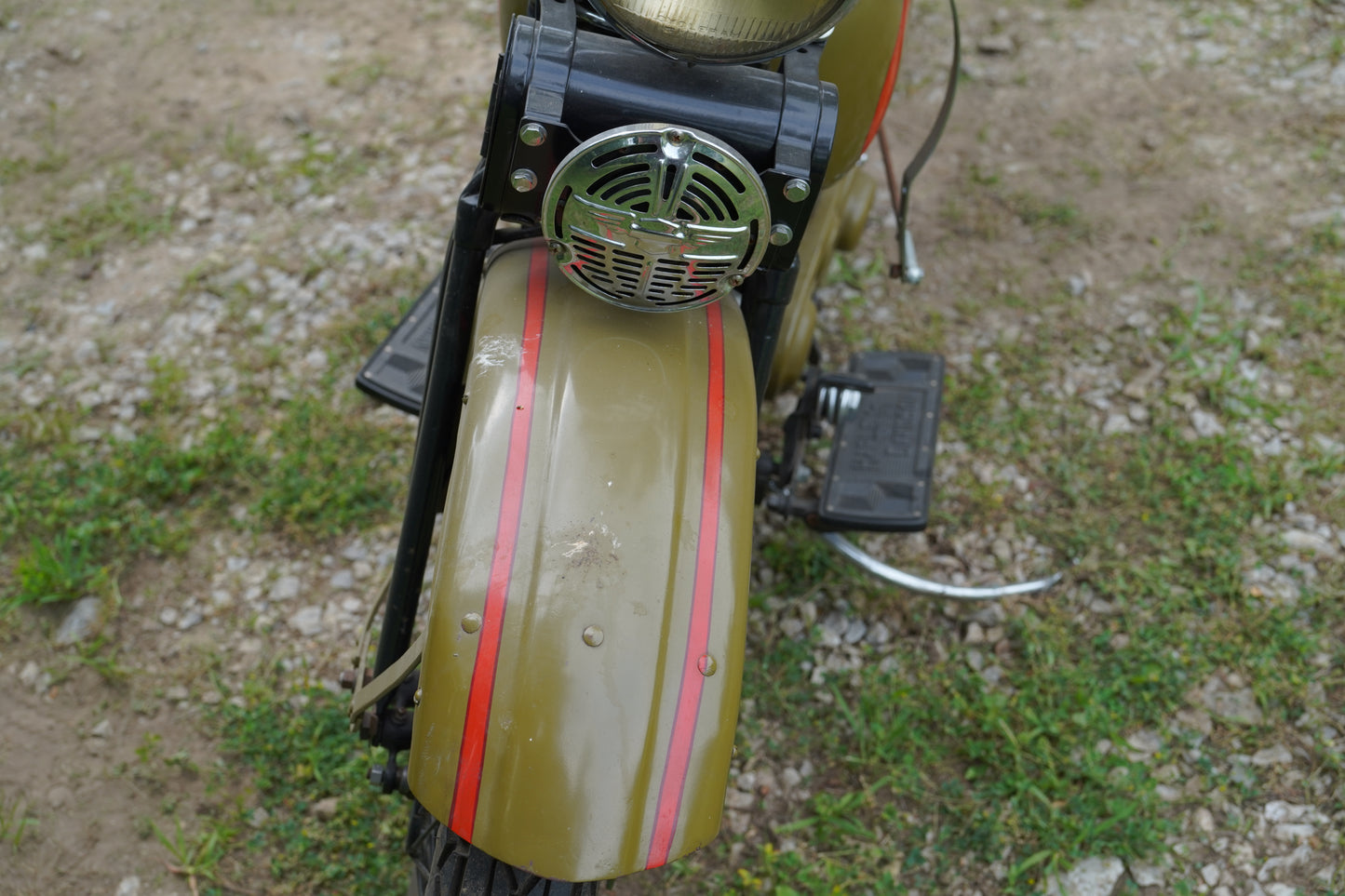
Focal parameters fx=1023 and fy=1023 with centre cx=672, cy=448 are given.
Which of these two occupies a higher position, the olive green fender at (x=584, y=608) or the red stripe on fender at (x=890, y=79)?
the red stripe on fender at (x=890, y=79)

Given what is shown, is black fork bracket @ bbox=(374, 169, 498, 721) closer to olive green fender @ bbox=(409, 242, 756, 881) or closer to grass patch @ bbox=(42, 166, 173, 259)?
olive green fender @ bbox=(409, 242, 756, 881)

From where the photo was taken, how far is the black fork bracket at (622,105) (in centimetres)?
115

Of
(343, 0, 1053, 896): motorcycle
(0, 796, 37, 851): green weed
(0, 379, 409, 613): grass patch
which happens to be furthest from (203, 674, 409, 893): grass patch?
(343, 0, 1053, 896): motorcycle

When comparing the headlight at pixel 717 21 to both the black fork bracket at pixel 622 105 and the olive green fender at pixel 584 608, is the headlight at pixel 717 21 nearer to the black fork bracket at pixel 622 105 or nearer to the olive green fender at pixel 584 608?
the black fork bracket at pixel 622 105

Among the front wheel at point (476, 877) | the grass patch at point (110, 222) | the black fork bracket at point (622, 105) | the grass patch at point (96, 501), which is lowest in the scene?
the grass patch at point (96, 501)

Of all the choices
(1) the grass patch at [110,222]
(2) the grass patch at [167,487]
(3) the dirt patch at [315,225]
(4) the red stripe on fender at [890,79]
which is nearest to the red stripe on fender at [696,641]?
(4) the red stripe on fender at [890,79]

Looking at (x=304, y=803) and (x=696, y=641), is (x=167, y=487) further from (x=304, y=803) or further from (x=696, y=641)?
(x=696, y=641)

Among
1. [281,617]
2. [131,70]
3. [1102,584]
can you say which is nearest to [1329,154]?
[1102,584]

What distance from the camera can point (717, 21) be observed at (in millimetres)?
1114

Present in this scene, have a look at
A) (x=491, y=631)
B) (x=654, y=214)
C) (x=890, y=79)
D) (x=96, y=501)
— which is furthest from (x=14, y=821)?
(x=890, y=79)

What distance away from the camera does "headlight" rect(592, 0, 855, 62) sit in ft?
3.65

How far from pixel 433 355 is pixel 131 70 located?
2.79 meters

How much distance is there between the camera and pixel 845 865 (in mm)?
1907

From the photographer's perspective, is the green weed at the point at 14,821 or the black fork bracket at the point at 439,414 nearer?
the black fork bracket at the point at 439,414
